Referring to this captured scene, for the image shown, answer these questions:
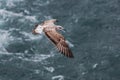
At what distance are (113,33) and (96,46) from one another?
3759 mm

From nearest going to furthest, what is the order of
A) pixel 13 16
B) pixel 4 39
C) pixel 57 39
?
pixel 57 39 → pixel 4 39 → pixel 13 16

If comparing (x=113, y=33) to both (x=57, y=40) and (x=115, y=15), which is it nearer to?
(x=115, y=15)

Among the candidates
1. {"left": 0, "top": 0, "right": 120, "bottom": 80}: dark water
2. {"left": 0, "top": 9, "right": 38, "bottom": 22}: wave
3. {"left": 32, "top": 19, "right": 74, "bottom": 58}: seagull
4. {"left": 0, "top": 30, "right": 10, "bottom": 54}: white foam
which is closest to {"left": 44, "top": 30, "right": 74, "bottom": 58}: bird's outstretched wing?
{"left": 32, "top": 19, "right": 74, "bottom": 58}: seagull

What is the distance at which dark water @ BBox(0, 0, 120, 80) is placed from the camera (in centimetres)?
6103

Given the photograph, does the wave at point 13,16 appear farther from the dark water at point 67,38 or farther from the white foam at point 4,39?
the white foam at point 4,39

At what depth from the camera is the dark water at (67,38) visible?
61031 millimetres

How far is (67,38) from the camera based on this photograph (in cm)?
6631

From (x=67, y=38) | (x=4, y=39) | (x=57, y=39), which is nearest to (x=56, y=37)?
(x=57, y=39)

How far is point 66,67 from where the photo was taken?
2429 inches

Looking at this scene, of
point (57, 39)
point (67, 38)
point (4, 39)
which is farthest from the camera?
point (4, 39)

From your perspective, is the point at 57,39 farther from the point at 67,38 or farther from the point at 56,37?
the point at 67,38

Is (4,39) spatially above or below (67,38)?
below

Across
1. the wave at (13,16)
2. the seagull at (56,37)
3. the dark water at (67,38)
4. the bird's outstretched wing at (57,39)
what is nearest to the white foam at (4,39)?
the dark water at (67,38)

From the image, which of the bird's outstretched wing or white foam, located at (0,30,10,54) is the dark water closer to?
white foam, located at (0,30,10,54)
